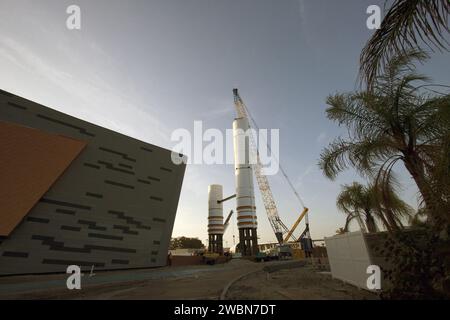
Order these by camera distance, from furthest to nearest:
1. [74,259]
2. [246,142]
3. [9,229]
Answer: [246,142]
[74,259]
[9,229]

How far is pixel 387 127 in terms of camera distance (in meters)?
7.37

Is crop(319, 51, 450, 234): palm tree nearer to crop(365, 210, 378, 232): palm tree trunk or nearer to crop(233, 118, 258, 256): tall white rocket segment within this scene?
crop(365, 210, 378, 232): palm tree trunk

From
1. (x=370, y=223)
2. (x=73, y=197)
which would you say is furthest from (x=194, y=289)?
(x=73, y=197)

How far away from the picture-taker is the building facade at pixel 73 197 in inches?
731

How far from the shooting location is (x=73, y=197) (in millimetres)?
21969

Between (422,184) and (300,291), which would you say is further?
(300,291)

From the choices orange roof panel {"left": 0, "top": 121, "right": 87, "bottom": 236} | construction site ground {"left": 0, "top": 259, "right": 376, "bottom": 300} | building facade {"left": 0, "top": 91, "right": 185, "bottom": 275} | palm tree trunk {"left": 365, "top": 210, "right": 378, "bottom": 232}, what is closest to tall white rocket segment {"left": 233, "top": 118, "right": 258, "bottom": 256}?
building facade {"left": 0, "top": 91, "right": 185, "bottom": 275}

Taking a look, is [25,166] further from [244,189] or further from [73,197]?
[244,189]

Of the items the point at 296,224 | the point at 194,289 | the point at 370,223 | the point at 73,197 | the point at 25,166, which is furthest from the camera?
the point at 296,224

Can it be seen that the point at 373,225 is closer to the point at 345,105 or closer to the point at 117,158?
the point at 345,105

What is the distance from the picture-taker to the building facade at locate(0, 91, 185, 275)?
1856 cm

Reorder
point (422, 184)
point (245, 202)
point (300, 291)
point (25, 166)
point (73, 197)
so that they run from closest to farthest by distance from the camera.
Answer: point (422, 184) → point (300, 291) → point (25, 166) → point (73, 197) → point (245, 202)

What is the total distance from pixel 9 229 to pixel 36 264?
3.60 metres
